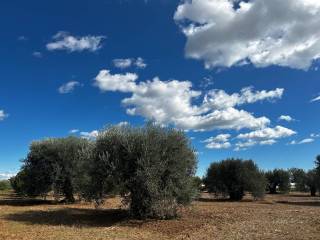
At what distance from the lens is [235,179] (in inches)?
2131

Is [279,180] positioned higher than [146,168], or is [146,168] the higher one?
[279,180]

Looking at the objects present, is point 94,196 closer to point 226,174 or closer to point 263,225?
point 263,225

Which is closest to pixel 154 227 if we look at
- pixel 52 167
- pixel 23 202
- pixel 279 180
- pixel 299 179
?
pixel 52 167

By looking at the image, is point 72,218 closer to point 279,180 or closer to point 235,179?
point 235,179

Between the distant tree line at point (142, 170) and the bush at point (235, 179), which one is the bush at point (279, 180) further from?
the distant tree line at point (142, 170)

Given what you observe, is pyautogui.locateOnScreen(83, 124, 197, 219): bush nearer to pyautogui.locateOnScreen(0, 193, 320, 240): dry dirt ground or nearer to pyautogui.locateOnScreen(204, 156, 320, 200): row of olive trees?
pyautogui.locateOnScreen(0, 193, 320, 240): dry dirt ground

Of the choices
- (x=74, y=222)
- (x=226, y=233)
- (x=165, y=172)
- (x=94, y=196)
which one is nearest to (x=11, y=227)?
(x=74, y=222)

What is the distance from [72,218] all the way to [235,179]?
104 feet

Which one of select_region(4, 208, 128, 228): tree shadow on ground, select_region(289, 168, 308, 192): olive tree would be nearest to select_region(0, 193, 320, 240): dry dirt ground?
select_region(4, 208, 128, 228): tree shadow on ground

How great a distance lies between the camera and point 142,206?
82.0 ft

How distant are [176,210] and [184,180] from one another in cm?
178

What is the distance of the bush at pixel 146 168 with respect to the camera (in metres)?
24.4

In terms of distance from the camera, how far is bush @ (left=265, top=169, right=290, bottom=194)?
84.6 m

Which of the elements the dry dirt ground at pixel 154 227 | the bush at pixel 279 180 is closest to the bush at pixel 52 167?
the dry dirt ground at pixel 154 227
